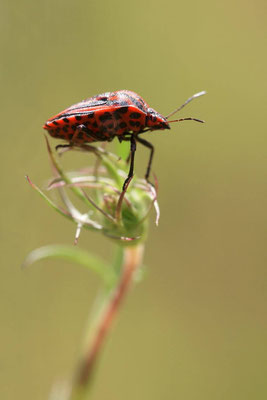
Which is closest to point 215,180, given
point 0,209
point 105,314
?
point 0,209

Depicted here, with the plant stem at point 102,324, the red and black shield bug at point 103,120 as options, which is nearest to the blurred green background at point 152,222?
the plant stem at point 102,324

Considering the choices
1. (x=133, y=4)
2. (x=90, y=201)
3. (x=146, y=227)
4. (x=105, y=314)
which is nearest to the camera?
(x=90, y=201)

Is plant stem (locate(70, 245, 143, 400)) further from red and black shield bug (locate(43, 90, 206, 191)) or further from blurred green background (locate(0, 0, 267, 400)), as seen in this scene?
blurred green background (locate(0, 0, 267, 400))

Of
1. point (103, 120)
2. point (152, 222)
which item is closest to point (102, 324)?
point (103, 120)

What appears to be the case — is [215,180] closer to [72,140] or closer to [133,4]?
[133,4]

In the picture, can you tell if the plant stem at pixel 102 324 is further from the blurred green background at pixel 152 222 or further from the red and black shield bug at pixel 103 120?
the blurred green background at pixel 152 222

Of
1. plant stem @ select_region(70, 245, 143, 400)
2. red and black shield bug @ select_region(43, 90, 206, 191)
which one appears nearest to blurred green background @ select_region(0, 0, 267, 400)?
plant stem @ select_region(70, 245, 143, 400)

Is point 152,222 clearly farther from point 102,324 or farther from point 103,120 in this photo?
point 103,120
